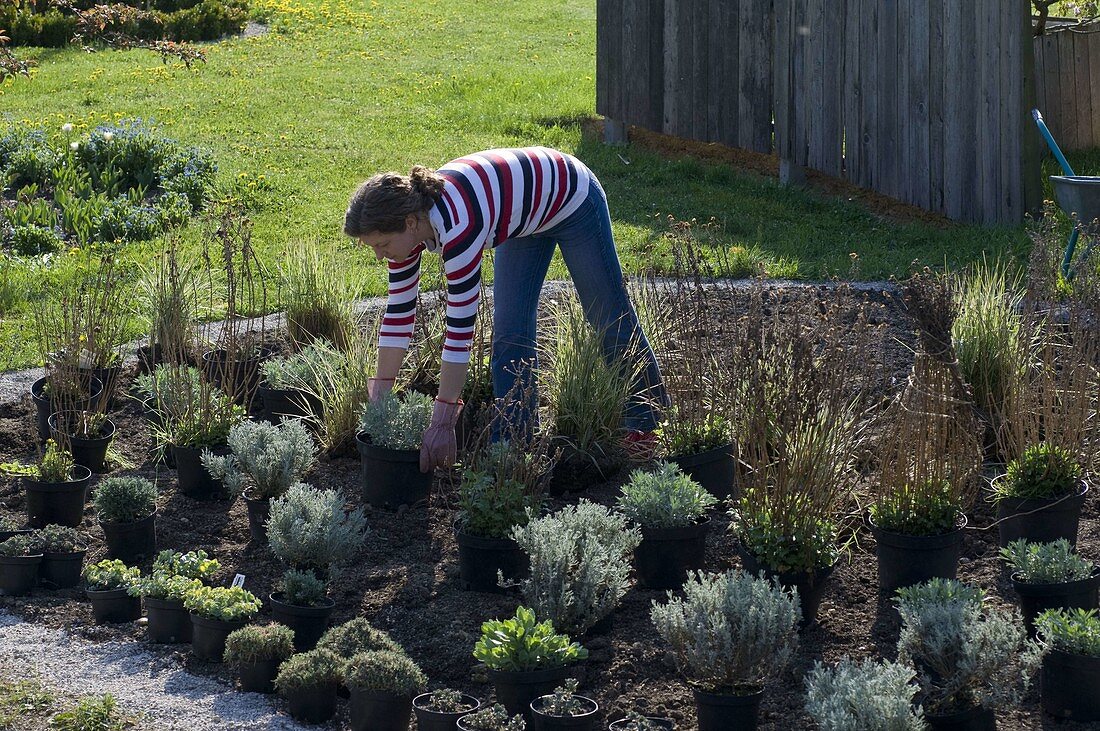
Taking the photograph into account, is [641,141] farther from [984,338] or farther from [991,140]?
[984,338]

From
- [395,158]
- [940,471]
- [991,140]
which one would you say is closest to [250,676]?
[940,471]

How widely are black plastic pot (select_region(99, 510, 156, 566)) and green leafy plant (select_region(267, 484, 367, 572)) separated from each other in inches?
22.1

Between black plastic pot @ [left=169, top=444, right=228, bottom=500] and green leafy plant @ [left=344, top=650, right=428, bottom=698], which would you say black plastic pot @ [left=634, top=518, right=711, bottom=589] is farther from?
black plastic pot @ [left=169, top=444, right=228, bottom=500]

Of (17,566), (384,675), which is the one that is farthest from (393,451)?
(384,675)

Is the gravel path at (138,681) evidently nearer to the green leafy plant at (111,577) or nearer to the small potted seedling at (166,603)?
the small potted seedling at (166,603)

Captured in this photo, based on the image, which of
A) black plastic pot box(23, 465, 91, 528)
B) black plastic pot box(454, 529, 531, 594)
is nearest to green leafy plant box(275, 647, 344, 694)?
black plastic pot box(454, 529, 531, 594)

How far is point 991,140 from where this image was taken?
8305mm

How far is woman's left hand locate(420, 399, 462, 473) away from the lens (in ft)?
14.7

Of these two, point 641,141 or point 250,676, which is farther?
point 641,141

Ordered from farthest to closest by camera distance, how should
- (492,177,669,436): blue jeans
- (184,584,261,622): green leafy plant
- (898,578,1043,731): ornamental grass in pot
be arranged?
(492,177,669,436): blue jeans < (184,584,261,622): green leafy plant < (898,578,1043,731): ornamental grass in pot

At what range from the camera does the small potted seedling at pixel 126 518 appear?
176 inches

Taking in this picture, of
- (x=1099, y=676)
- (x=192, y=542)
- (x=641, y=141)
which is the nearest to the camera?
(x=1099, y=676)

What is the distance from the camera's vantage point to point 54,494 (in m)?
4.77

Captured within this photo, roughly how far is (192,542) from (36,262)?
427 cm
